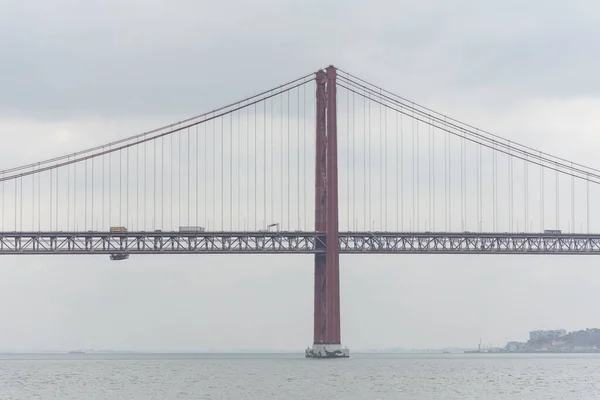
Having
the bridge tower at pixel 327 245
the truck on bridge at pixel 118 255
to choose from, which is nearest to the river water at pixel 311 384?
the bridge tower at pixel 327 245

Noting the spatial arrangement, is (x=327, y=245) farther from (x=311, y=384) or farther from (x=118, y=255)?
(x=311, y=384)

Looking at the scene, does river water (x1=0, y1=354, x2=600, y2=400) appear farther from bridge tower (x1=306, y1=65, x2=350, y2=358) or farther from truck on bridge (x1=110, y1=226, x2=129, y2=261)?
truck on bridge (x1=110, y1=226, x2=129, y2=261)

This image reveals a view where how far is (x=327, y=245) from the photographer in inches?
4446

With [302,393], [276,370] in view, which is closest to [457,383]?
[302,393]

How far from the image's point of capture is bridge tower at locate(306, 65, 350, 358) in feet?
368

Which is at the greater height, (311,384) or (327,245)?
(327,245)

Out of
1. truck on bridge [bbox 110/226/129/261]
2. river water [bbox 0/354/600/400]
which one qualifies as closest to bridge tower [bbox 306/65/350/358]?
river water [bbox 0/354/600/400]

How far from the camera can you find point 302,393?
76.6m

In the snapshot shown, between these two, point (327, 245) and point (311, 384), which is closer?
point (311, 384)

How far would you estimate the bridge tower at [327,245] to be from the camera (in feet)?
368

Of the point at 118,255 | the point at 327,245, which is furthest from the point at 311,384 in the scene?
the point at 118,255

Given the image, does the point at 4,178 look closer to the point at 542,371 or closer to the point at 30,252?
the point at 30,252

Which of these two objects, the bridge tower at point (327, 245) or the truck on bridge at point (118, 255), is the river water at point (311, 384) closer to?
the bridge tower at point (327, 245)

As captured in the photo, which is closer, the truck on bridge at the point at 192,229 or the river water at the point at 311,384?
the river water at the point at 311,384
